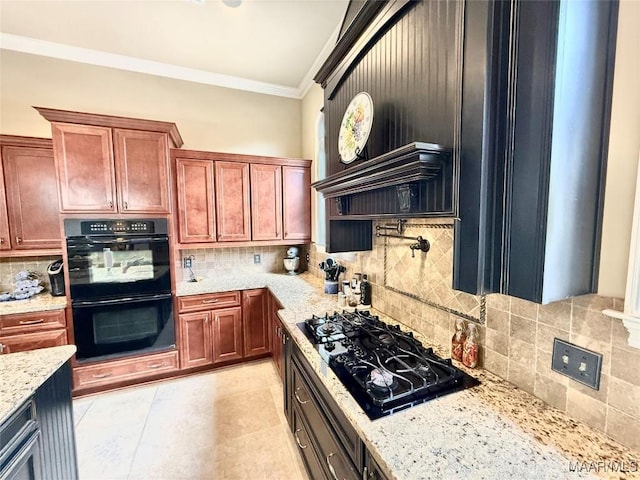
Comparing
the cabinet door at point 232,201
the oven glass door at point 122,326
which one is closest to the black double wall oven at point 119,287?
the oven glass door at point 122,326

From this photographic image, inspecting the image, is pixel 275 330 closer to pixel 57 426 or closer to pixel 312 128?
pixel 57 426

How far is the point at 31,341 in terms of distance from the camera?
2.26 meters

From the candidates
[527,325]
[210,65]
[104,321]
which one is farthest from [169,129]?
[527,325]

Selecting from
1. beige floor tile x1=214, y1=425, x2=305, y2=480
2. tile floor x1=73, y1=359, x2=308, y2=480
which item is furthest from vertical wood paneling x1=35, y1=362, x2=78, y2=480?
beige floor tile x1=214, y1=425, x2=305, y2=480

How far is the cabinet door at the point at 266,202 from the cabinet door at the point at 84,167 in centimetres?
129

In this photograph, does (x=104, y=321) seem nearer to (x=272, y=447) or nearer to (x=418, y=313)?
(x=272, y=447)

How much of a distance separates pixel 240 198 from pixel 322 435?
240cm

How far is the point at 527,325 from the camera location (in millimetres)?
1028

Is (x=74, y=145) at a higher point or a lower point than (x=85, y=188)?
higher

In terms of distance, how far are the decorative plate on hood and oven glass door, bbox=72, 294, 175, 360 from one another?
221 centimetres

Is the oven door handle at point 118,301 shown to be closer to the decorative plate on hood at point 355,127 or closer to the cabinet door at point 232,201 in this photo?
the cabinet door at point 232,201

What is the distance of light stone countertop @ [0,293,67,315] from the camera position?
7.22 ft

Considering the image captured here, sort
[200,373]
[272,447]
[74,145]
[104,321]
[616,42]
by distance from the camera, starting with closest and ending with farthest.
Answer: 1. [616,42]
2. [272,447]
3. [74,145]
4. [104,321]
5. [200,373]

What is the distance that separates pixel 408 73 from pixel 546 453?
1345 millimetres
